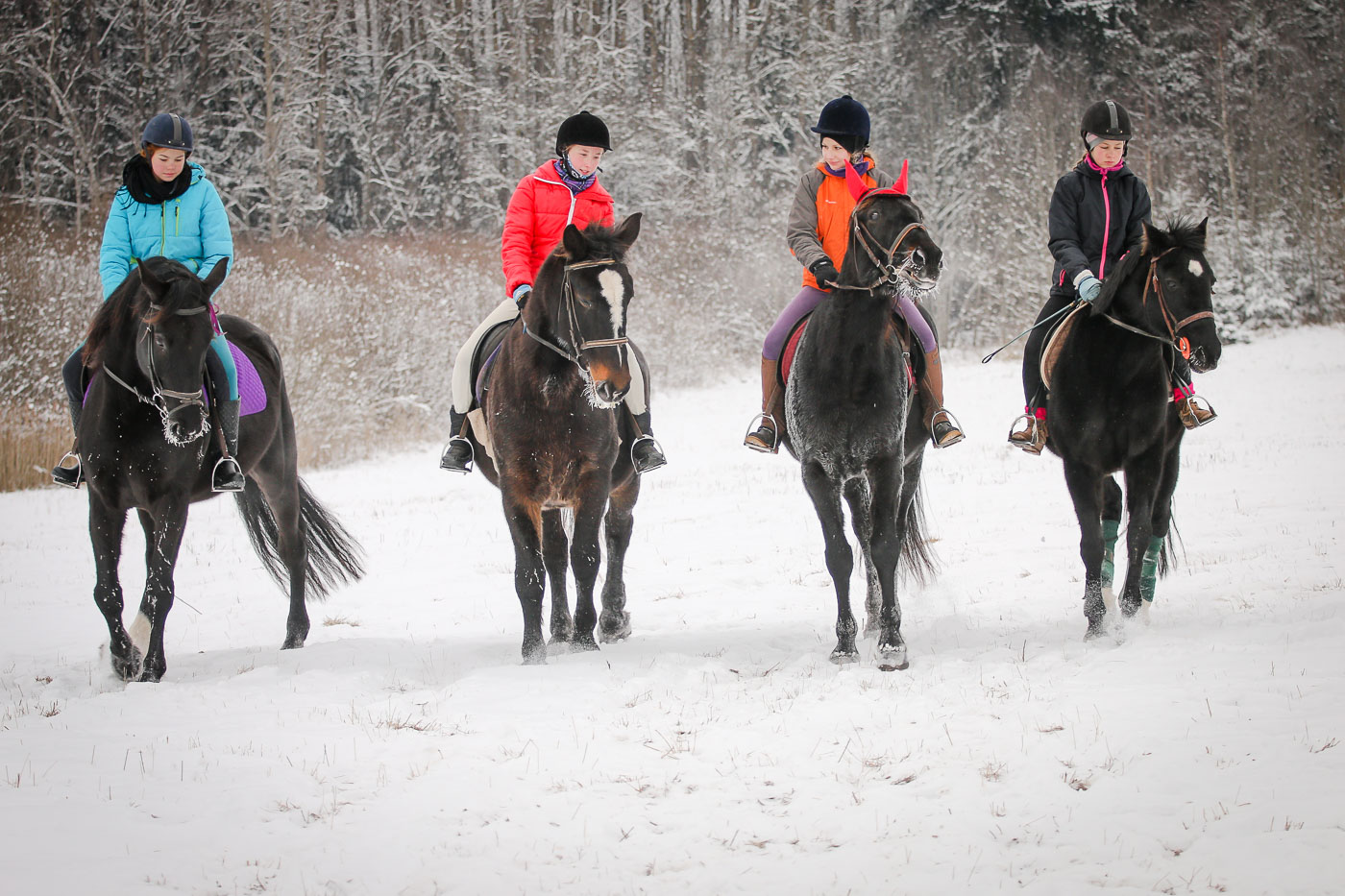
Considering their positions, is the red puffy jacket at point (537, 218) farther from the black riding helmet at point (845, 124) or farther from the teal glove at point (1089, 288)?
the teal glove at point (1089, 288)

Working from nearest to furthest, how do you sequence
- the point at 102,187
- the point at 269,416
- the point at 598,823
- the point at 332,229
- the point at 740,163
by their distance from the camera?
the point at 598,823 → the point at 269,416 → the point at 102,187 → the point at 332,229 → the point at 740,163

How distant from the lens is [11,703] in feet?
15.9

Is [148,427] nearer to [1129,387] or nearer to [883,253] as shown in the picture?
[883,253]

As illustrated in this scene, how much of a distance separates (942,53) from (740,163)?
26.2ft

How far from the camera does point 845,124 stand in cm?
571

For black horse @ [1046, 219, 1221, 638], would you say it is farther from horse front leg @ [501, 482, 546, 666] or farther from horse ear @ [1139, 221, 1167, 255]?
horse front leg @ [501, 482, 546, 666]

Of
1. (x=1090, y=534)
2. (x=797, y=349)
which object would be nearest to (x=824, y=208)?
(x=797, y=349)

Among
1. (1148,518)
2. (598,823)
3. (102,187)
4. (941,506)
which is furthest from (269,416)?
(102,187)

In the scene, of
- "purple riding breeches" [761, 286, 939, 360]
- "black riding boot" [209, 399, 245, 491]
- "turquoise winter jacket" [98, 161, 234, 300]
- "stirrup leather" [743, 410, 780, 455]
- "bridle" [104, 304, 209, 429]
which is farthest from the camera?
"stirrup leather" [743, 410, 780, 455]

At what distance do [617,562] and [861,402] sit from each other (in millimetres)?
2278

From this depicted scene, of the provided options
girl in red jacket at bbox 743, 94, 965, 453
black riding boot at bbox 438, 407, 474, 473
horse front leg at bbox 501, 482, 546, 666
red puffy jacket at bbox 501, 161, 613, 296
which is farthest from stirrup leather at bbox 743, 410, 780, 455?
black riding boot at bbox 438, 407, 474, 473

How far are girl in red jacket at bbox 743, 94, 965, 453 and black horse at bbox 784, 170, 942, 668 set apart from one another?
13.6 inches

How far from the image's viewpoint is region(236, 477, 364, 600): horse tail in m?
7.08

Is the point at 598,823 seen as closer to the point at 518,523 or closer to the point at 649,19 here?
the point at 518,523
